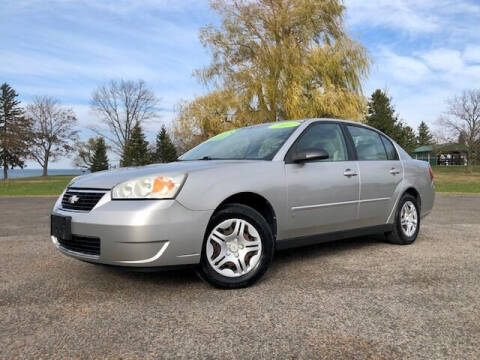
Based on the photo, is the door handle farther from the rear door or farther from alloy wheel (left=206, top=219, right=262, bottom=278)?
alloy wheel (left=206, top=219, right=262, bottom=278)

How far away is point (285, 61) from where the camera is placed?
869 inches

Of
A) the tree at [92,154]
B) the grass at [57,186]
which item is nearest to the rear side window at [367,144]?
the grass at [57,186]

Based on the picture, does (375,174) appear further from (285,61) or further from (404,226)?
(285,61)

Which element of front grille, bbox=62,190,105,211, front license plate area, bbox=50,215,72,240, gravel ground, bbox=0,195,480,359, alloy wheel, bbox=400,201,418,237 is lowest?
gravel ground, bbox=0,195,480,359

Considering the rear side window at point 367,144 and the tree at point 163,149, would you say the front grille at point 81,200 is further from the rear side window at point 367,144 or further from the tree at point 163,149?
the tree at point 163,149

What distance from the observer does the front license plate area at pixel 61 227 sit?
10.5ft

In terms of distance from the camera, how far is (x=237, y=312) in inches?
109

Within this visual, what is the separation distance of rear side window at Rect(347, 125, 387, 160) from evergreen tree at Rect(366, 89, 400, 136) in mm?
42968

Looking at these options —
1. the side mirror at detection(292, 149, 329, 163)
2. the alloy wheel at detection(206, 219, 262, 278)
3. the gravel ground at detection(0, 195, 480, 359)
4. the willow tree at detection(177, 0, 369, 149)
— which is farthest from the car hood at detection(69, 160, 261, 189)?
the willow tree at detection(177, 0, 369, 149)

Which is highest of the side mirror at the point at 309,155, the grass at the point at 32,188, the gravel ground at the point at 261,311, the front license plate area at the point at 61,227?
the side mirror at the point at 309,155

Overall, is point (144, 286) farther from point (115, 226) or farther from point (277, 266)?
point (277, 266)

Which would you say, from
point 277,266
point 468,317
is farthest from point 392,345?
point 277,266

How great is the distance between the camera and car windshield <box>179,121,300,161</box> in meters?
3.95

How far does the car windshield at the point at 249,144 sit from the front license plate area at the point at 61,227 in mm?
1461
